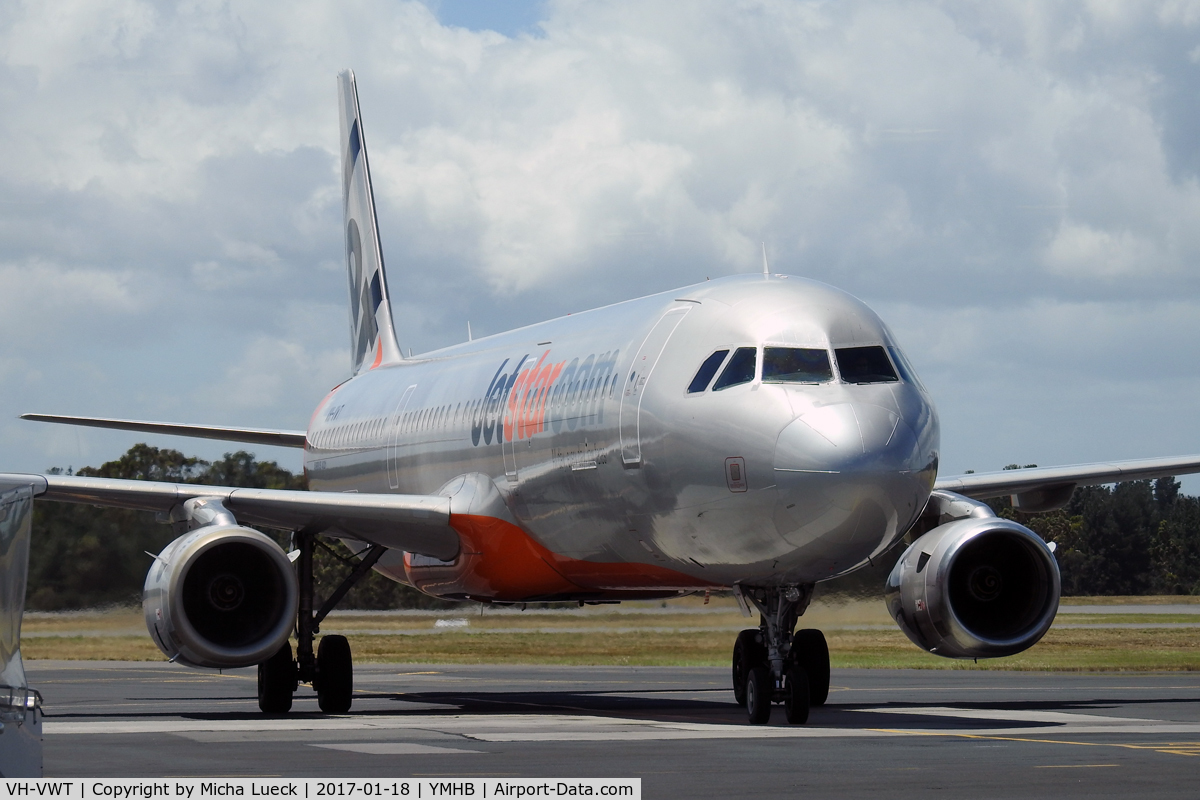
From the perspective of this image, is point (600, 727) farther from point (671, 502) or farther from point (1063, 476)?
point (1063, 476)

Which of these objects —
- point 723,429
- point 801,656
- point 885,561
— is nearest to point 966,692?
point 801,656

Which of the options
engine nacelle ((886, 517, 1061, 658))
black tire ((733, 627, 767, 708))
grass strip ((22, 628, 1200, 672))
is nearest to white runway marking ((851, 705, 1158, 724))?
engine nacelle ((886, 517, 1061, 658))

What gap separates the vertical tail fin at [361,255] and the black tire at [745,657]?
11352mm

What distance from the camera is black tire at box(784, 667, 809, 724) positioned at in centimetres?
1497

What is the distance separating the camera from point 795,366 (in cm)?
1450

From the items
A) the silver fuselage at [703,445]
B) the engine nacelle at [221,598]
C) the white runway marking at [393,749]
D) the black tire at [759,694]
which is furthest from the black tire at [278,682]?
the black tire at [759,694]

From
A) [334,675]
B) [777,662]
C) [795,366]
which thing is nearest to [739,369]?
[795,366]

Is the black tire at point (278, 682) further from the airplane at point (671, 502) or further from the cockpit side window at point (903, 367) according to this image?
the cockpit side window at point (903, 367)

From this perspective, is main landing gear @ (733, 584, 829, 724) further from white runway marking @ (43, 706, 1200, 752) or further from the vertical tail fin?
the vertical tail fin

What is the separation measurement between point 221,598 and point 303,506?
1472 mm

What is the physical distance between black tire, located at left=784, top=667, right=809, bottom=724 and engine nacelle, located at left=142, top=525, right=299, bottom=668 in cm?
458

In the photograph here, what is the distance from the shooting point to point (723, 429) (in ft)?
47.0

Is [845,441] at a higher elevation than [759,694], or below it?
higher

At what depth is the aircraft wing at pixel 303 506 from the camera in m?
17.7
